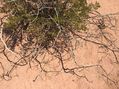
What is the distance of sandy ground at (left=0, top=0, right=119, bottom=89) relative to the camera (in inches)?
114

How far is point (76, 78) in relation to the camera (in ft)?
9.88

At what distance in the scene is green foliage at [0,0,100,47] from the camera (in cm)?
299

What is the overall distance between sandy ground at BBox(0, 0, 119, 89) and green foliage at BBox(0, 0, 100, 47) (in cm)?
28

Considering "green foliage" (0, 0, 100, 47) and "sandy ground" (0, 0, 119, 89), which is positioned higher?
"green foliage" (0, 0, 100, 47)

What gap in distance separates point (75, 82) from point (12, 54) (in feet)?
2.06

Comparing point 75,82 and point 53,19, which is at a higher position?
point 53,19

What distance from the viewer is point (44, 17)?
10.1 ft

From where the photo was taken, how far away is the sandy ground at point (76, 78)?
114 inches

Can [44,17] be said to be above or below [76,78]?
above

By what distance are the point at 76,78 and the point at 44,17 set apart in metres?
0.64

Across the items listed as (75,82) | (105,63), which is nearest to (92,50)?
(105,63)

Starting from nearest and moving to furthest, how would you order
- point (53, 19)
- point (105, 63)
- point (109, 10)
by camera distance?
point (53, 19), point (105, 63), point (109, 10)

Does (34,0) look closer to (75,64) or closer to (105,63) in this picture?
(75,64)

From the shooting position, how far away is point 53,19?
2961 millimetres
